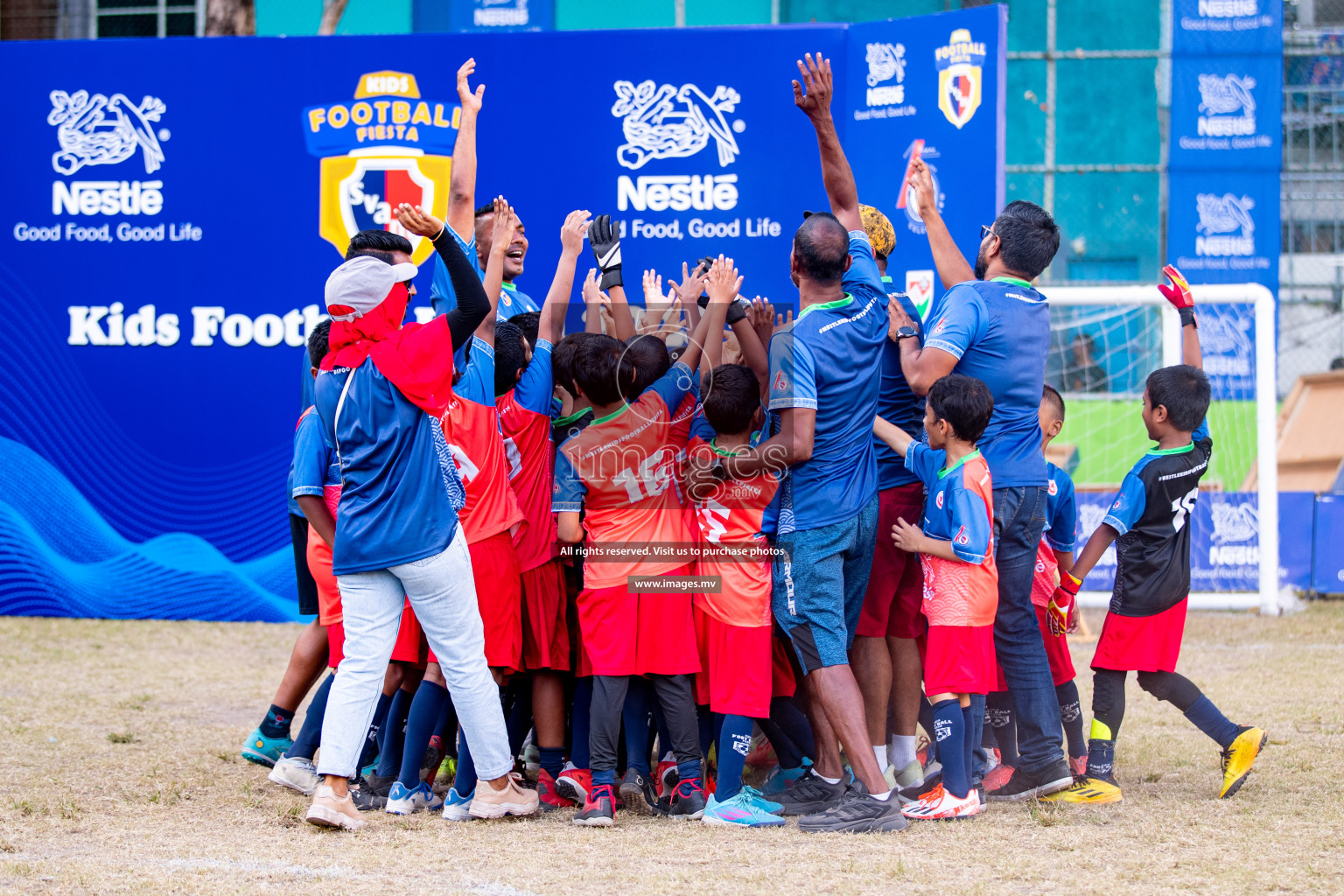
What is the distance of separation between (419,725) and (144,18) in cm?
1383

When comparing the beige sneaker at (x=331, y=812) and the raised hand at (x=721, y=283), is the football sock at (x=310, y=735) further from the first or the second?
the raised hand at (x=721, y=283)

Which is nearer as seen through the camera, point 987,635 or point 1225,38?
point 987,635

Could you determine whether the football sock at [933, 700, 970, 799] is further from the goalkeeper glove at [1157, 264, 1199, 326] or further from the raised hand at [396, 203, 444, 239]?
the raised hand at [396, 203, 444, 239]

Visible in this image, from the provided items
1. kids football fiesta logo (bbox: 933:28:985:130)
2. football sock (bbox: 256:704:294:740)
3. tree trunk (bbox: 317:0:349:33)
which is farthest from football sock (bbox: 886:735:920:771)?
tree trunk (bbox: 317:0:349:33)

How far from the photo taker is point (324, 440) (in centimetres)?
447

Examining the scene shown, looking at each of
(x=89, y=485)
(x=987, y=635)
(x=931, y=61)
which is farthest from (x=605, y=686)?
(x=89, y=485)

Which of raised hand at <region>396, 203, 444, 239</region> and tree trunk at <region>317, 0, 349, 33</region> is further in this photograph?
tree trunk at <region>317, 0, 349, 33</region>

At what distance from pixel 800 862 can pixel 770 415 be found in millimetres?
1520

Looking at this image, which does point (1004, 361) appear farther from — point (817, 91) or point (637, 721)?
point (637, 721)

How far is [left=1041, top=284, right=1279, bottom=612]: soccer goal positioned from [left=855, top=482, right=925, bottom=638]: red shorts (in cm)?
508

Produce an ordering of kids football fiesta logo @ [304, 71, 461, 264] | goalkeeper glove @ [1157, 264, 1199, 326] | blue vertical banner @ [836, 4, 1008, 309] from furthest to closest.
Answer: kids football fiesta logo @ [304, 71, 461, 264] → blue vertical banner @ [836, 4, 1008, 309] → goalkeeper glove @ [1157, 264, 1199, 326]

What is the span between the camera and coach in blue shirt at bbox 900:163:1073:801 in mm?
4367

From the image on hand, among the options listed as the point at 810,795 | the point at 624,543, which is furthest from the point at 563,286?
the point at 810,795

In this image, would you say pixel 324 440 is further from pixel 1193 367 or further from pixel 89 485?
pixel 89 485
